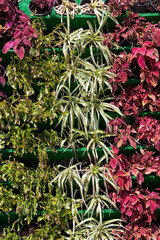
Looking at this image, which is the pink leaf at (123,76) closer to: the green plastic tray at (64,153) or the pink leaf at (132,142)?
the pink leaf at (132,142)

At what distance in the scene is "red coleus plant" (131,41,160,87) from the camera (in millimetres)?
2711

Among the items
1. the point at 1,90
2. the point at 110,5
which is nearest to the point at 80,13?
the point at 110,5

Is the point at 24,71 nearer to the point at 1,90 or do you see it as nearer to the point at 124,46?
the point at 1,90

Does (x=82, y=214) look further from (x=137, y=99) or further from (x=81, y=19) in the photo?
(x=81, y=19)

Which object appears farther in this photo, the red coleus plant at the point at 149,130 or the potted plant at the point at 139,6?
the potted plant at the point at 139,6

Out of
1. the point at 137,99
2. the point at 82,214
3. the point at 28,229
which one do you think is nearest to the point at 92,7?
the point at 137,99

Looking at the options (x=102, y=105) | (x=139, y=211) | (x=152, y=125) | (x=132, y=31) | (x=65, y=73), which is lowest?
(x=139, y=211)

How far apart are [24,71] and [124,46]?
909 mm

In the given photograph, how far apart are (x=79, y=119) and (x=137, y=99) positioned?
54 centimetres

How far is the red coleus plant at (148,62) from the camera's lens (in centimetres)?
271

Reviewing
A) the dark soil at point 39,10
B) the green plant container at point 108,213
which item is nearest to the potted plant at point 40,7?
the dark soil at point 39,10

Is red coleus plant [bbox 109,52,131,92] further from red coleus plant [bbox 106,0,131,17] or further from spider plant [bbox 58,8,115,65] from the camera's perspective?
red coleus plant [bbox 106,0,131,17]

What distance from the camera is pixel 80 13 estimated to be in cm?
290

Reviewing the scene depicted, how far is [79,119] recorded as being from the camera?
2785mm
